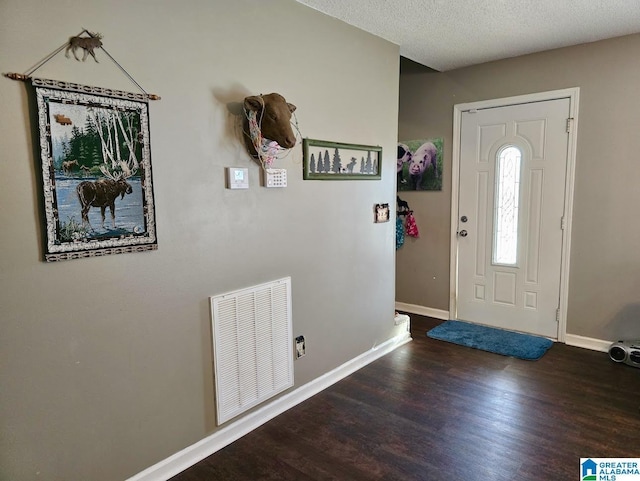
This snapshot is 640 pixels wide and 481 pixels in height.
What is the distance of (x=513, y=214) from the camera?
12.0ft

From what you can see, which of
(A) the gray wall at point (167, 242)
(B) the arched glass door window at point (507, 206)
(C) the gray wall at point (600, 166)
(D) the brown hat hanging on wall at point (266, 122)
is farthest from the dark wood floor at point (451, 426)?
(D) the brown hat hanging on wall at point (266, 122)

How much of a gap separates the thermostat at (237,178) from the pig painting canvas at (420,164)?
8.03 feet

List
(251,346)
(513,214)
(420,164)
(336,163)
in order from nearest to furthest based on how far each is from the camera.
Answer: (251,346) → (336,163) → (513,214) → (420,164)

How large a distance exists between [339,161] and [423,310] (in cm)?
221

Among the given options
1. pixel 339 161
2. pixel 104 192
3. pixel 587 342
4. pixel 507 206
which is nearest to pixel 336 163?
pixel 339 161

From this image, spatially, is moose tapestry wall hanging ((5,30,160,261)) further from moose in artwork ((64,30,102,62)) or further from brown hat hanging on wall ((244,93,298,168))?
brown hat hanging on wall ((244,93,298,168))

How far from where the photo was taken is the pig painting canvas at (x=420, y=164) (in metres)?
4.07

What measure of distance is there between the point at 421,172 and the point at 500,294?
1.41 meters

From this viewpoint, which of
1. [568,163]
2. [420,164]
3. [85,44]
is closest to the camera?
[85,44]

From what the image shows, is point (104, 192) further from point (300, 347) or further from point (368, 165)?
point (368, 165)

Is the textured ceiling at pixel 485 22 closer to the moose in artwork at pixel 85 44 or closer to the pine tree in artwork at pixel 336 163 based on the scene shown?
the pine tree in artwork at pixel 336 163

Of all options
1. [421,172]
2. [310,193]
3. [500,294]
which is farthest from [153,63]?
[500,294]

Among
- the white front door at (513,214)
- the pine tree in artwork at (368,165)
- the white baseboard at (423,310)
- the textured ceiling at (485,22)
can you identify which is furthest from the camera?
the white baseboard at (423,310)

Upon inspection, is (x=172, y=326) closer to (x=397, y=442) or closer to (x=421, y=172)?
(x=397, y=442)
